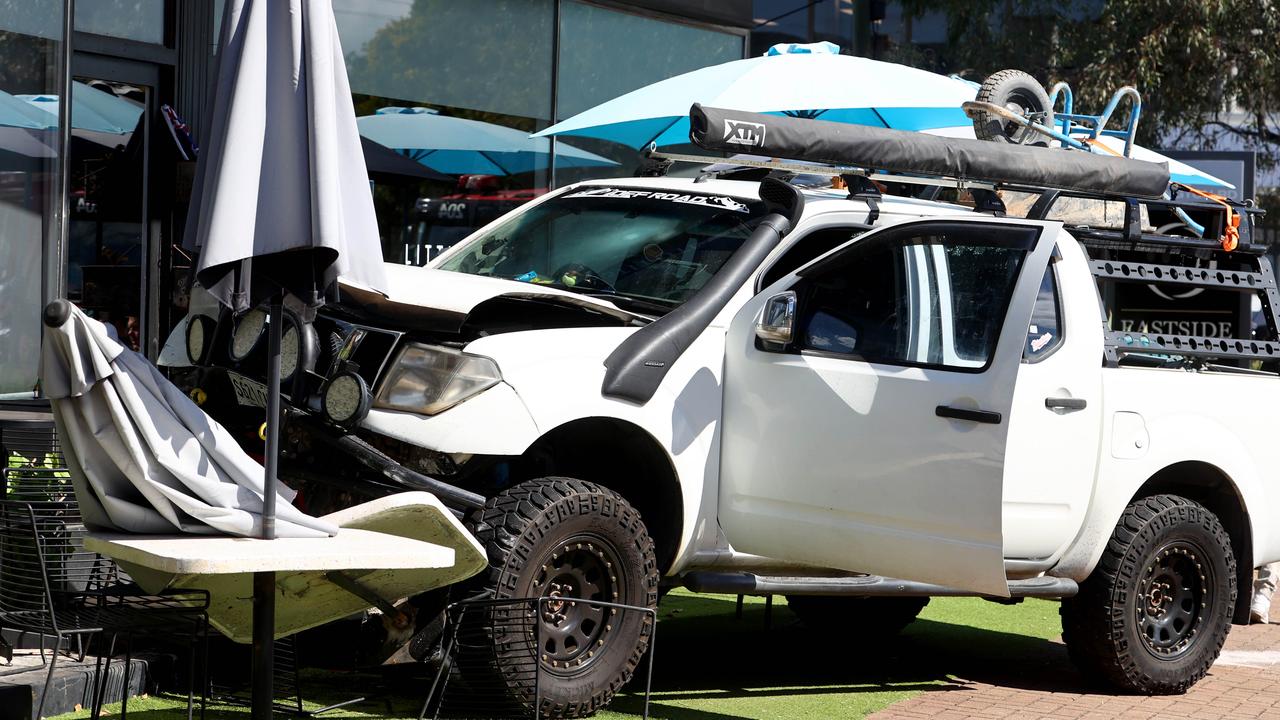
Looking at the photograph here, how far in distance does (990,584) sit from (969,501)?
1.05 ft

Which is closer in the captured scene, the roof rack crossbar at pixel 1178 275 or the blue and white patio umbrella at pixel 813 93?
the roof rack crossbar at pixel 1178 275

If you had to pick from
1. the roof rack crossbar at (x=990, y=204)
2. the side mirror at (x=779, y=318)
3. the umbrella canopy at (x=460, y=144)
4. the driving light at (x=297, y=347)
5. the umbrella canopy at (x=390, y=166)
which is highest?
the umbrella canopy at (x=460, y=144)

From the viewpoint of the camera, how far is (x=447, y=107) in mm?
12648

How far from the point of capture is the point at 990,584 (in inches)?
240

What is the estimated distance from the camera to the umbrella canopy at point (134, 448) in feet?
14.1

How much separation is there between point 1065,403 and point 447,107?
7.26 metres

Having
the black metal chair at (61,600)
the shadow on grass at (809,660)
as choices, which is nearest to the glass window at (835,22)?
the shadow on grass at (809,660)

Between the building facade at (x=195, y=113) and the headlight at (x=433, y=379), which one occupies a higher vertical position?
the building facade at (x=195, y=113)

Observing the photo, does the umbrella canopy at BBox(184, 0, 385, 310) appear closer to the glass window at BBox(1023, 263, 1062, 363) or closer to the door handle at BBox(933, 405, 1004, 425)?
the door handle at BBox(933, 405, 1004, 425)

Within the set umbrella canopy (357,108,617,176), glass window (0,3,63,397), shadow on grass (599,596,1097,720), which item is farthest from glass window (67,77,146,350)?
shadow on grass (599,596,1097,720)

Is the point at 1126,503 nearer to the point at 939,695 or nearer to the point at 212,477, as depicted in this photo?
the point at 939,695

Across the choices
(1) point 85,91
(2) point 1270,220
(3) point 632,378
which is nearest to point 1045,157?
(3) point 632,378

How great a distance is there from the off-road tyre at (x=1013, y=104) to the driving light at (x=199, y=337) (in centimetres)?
385

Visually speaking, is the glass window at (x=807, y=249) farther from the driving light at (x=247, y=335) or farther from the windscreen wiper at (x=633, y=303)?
the driving light at (x=247, y=335)
